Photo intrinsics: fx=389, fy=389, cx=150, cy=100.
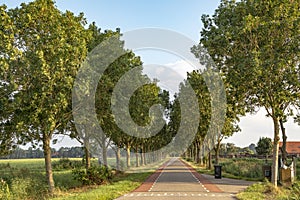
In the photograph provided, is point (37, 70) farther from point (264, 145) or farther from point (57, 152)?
point (264, 145)

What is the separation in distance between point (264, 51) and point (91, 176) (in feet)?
47.4

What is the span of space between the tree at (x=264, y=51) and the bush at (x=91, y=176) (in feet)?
37.3

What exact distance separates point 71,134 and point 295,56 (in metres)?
18.1

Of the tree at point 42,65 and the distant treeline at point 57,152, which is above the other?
the tree at point 42,65

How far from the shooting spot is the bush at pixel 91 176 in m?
26.8

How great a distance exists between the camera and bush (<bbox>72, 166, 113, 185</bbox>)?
2678 cm

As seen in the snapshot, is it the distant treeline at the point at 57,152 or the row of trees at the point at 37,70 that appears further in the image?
the distant treeline at the point at 57,152

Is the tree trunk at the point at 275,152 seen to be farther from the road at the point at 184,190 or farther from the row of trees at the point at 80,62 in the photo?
the road at the point at 184,190

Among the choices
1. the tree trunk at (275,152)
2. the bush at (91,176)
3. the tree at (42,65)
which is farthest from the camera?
the bush at (91,176)

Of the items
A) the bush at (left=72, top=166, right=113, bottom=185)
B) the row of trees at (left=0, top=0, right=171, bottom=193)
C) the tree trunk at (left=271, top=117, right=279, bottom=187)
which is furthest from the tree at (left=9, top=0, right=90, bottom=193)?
the tree trunk at (left=271, top=117, right=279, bottom=187)

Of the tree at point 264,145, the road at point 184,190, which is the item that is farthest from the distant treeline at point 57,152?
the tree at point 264,145

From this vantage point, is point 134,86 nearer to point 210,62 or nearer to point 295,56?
point 210,62

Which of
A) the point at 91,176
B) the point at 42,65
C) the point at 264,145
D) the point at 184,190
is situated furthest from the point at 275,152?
the point at 264,145

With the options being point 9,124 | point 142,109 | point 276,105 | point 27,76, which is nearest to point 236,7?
point 276,105
